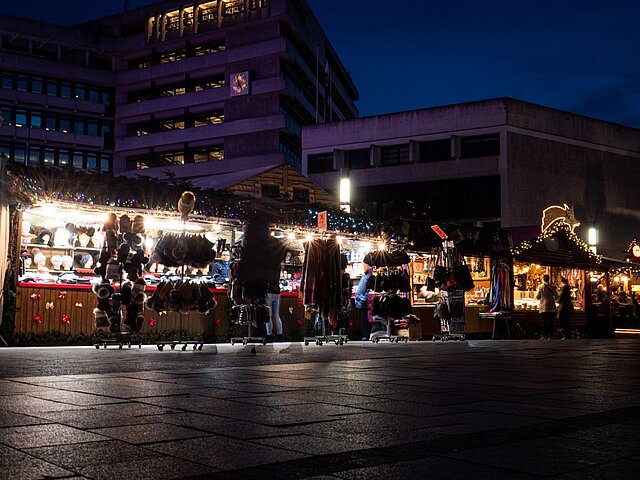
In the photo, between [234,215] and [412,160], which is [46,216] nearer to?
[234,215]

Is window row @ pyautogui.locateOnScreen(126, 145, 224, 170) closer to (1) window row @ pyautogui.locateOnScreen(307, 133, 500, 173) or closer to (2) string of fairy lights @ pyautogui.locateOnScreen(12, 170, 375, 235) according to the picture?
(1) window row @ pyautogui.locateOnScreen(307, 133, 500, 173)

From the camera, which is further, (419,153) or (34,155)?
(34,155)

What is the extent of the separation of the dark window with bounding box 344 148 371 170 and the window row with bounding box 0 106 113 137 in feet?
111

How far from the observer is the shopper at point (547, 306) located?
840 inches

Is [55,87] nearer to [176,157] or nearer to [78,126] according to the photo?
[78,126]

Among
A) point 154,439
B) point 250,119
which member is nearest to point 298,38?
point 250,119

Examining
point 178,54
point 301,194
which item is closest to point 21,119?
point 178,54

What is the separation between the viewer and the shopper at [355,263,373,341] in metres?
18.4

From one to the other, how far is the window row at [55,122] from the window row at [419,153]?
31.9m

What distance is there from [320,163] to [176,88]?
89.3ft

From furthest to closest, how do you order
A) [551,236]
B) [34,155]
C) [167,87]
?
[34,155]
[167,87]
[551,236]

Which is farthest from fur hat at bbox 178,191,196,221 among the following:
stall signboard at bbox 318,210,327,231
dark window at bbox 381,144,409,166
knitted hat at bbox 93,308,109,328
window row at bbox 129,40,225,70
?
window row at bbox 129,40,225,70

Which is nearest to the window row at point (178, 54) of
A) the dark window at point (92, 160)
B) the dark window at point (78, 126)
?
the dark window at point (78, 126)

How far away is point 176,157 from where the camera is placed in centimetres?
6362
